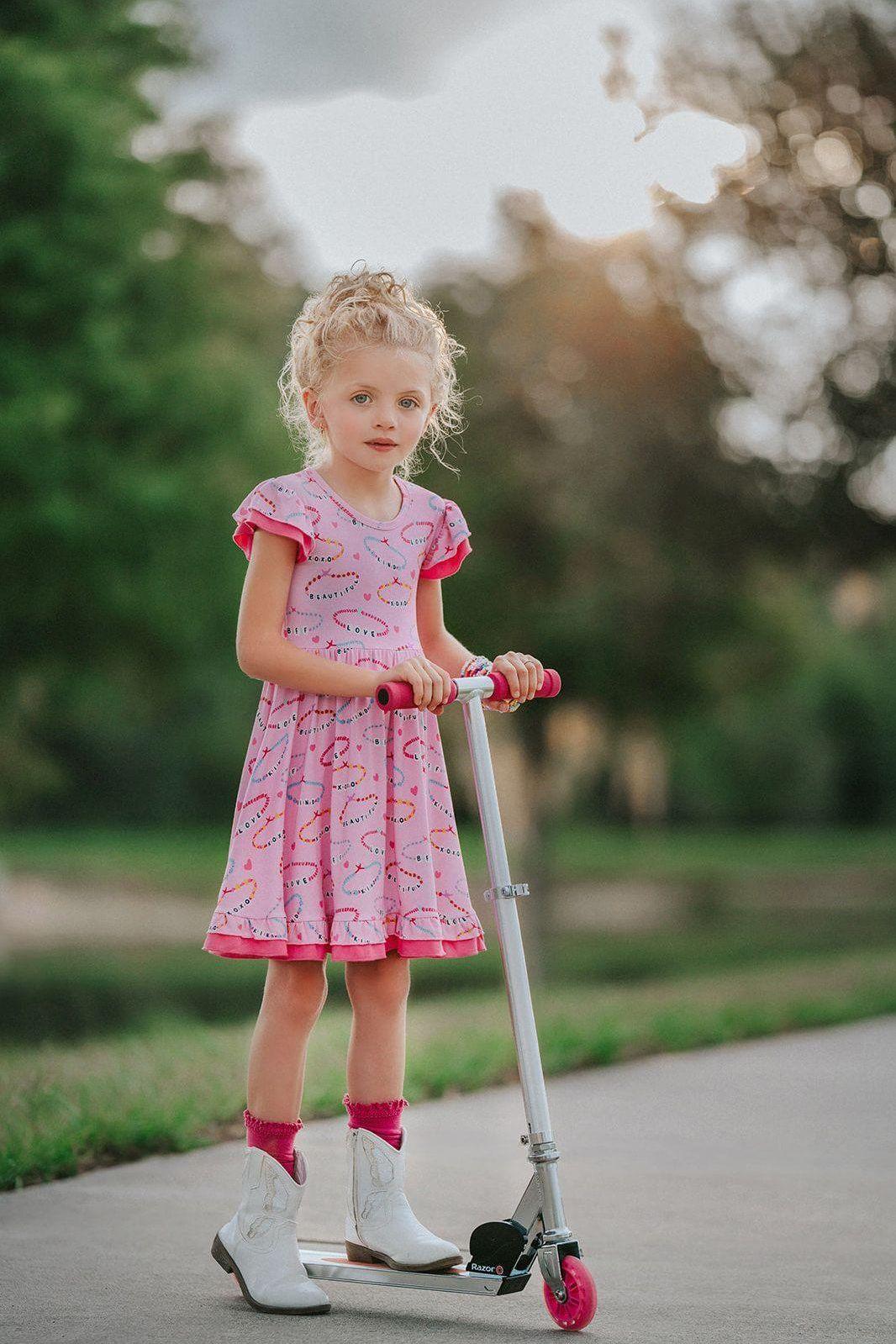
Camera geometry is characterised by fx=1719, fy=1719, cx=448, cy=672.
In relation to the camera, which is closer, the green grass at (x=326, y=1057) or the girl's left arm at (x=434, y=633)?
the girl's left arm at (x=434, y=633)

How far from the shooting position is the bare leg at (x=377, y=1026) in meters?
3.24

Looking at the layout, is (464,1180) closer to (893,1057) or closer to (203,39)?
(893,1057)

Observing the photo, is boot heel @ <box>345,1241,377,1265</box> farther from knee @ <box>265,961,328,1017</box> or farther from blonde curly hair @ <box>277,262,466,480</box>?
blonde curly hair @ <box>277,262,466,480</box>

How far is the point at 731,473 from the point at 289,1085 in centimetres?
1147

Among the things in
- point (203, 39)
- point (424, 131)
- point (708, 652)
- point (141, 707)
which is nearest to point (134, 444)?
point (424, 131)

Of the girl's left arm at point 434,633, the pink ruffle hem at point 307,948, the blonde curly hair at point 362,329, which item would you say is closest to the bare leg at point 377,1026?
the pink ruffle hem at point 307,948

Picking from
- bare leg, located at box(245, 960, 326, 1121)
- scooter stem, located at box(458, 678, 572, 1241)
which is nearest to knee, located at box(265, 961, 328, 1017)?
bare leg, located at box(245, 960, 326, 1121)

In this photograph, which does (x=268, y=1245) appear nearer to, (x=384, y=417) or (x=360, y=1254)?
(x=360, y=1254)

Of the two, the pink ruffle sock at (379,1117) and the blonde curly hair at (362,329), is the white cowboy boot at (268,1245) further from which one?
the blonde curly hair at (362,329)

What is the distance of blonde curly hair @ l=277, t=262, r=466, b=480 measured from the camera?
3.29 metres

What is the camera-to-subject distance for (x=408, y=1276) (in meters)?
3.11

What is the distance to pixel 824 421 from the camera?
12.7 m

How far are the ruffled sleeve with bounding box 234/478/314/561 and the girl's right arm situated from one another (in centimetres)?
2

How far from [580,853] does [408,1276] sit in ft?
114
